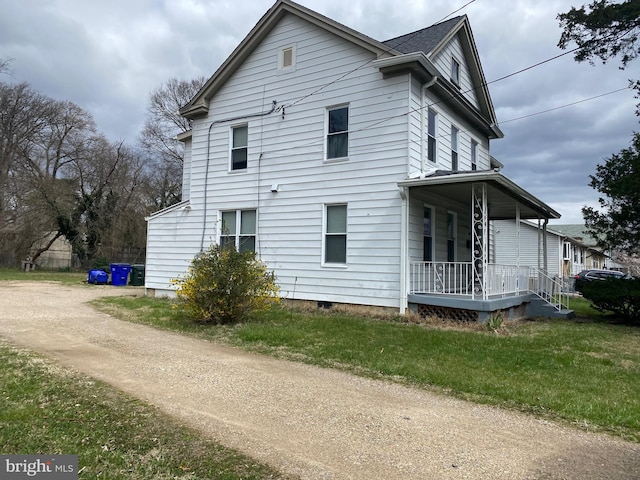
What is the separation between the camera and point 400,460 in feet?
11.5

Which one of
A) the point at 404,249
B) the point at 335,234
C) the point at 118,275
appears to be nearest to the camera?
the point at 404,249

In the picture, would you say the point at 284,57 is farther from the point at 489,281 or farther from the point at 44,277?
the point at 44,277

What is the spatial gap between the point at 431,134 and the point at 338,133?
2564mm

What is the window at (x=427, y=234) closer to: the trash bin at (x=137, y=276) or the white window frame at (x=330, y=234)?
the white window frame at (x=330, y=234)

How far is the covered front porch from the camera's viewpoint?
33.5 feet

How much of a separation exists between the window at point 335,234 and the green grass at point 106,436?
7434 millimetres

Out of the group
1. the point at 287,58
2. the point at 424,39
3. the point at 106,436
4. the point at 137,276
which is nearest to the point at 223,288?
the point at 106,436

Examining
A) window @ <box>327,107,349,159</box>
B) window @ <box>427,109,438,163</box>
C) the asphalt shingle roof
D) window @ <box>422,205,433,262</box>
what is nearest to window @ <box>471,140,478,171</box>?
window @ <box>427,109,438,163</box>

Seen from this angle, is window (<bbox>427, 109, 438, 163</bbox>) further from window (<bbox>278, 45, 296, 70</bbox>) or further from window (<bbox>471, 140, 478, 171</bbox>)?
window (<bbox>278, 45, 296, 70</bbox>)

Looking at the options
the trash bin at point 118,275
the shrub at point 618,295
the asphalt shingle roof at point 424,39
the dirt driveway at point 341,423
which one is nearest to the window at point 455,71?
the asphalt shingle roof at point 424,39

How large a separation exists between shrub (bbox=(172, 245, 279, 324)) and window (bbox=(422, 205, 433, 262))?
474 cm

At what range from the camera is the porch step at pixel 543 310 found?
12852mm

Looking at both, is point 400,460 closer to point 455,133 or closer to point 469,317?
point 469,317

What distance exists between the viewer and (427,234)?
1227cm
